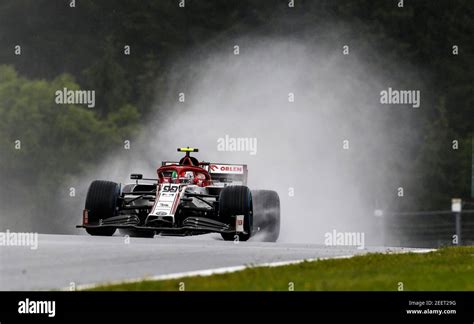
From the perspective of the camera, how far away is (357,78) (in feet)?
189

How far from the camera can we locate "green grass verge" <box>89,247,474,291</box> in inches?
507

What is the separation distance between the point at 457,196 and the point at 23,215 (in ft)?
68.2

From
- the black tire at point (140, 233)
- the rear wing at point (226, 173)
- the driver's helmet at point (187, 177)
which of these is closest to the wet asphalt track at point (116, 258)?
the black tire at point (140, 233)

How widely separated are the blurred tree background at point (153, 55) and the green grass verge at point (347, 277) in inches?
1392

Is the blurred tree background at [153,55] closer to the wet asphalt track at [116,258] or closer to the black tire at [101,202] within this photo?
the black tire at [101,202]

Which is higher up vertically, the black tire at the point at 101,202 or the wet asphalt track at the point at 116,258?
the black tire at the point at 101,202

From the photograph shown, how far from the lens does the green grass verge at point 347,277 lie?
12.9 meters

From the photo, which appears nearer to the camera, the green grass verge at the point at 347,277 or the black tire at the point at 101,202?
the green grass verge at the point at 347,277

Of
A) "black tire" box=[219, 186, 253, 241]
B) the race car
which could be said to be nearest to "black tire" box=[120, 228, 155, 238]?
the race car

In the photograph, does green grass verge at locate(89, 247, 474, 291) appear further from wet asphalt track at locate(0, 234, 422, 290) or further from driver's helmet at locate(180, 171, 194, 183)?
driver's helmet at locate(180, 171, 194, 183)

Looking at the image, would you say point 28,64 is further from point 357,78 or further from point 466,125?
point 466,125
